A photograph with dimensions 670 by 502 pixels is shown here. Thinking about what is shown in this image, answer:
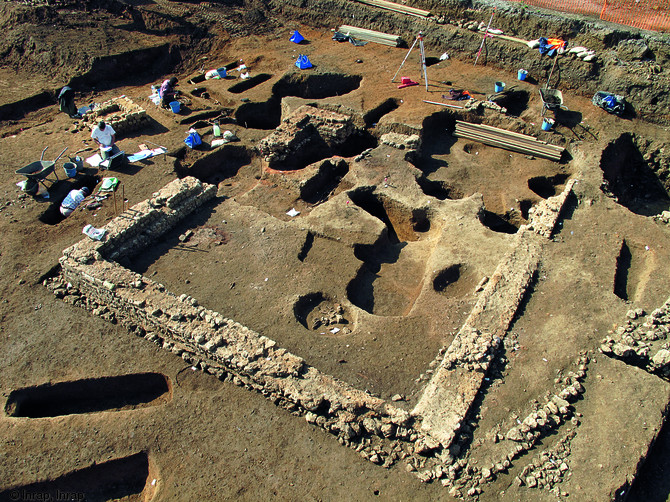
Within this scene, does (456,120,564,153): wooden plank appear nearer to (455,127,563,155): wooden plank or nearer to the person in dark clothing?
(455,127,563,155): wooden plank

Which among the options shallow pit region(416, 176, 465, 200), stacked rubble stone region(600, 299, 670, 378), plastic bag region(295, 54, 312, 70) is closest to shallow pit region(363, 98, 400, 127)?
shallow pit region(416, 176, 465, 200)

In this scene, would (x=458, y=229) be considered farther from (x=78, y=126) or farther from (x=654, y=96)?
(x=78, y=126)

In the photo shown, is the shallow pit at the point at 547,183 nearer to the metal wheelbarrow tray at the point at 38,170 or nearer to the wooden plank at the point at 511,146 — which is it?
the wooden plank at the point at 511,146

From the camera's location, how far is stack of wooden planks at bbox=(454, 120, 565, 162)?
37.2 ft

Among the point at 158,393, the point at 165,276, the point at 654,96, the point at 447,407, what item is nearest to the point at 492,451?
the point at 447,407

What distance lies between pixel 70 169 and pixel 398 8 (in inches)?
465

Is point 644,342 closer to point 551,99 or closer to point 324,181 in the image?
point 324,181

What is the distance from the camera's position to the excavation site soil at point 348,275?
616 centimetres

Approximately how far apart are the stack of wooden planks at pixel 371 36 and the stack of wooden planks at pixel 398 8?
0.98 meters

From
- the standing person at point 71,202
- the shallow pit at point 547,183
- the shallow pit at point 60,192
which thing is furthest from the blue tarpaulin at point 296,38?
the shallow pit at point 547,183

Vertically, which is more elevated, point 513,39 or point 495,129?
point 513,39

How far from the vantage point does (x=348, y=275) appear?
8641mm

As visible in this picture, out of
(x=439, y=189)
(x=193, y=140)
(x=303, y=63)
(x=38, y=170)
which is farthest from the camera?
(x=303, y=63)

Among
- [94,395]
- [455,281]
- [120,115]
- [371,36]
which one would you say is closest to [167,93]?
[120,115]
